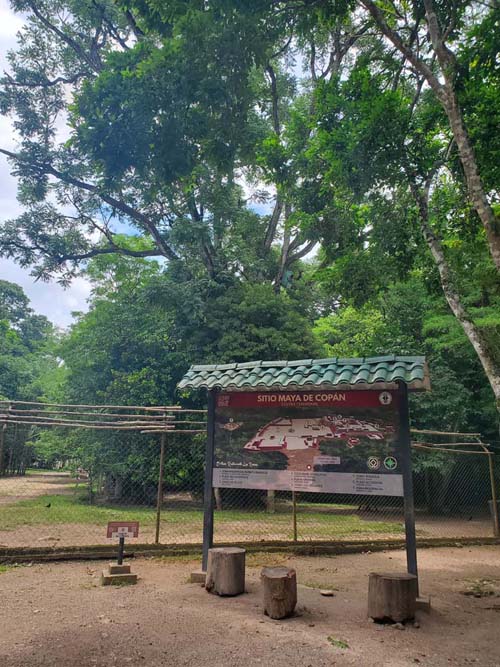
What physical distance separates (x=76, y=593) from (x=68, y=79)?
18.3 m

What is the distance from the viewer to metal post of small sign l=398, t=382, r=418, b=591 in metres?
5.11

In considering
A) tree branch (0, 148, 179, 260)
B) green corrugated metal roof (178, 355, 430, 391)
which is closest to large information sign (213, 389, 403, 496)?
green corrugated metal roof (178, 355, 430, 391)

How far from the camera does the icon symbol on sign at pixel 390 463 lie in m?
5.39

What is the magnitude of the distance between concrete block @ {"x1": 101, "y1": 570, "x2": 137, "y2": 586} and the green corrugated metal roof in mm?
2396

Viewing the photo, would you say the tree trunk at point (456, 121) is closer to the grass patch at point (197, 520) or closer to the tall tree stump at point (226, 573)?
the tall tree stump at point (226, 573)

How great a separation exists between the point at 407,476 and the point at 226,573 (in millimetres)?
2319

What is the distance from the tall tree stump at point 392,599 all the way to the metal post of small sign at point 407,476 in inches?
28.4

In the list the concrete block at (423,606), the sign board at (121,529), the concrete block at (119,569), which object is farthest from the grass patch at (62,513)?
the concrete block at (423,606)

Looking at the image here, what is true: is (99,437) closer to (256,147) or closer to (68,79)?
(256,147)

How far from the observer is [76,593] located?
507 centimetres

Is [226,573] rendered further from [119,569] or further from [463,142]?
[463,142]

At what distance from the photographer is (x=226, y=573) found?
16.7 feet

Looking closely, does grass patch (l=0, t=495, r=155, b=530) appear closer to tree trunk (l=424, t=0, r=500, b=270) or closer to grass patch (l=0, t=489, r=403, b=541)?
grass patch (l=0, t=489, r=403, b=541)

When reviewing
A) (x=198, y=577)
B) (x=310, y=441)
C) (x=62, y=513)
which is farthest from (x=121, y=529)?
(x=62, y=513)
